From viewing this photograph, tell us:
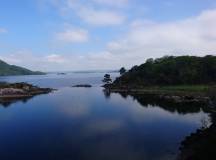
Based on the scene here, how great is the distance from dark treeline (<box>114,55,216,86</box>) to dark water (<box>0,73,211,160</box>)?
175ft

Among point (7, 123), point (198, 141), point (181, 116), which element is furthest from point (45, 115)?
point (198, 141)

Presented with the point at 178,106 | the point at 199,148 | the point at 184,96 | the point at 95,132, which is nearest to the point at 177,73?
the point at 184,96

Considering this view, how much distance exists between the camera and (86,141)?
45.0m

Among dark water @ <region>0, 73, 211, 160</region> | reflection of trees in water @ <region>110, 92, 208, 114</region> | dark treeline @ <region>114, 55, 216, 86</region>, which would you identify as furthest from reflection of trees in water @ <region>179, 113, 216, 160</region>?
dark treeline @ <region>114, 55, 216, 86</region>

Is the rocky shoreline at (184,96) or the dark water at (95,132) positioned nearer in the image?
the dark water at (95,132)

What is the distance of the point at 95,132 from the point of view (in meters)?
50.8

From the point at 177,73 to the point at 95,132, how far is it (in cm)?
8986

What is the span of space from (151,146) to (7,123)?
3444cm

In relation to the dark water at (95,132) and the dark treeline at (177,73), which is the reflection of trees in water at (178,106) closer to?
the dark water at (95,132)

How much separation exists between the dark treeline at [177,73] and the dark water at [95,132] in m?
53.3

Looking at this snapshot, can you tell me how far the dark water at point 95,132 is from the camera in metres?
39.2

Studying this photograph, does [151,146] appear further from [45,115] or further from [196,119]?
[45,115]

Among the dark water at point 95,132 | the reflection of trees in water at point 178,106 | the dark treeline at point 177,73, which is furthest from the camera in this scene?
the dark treeline at point 177,73

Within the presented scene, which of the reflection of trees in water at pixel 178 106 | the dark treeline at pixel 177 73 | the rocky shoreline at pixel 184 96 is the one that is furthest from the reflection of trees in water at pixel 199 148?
the dark treeline at pixel 177 73
